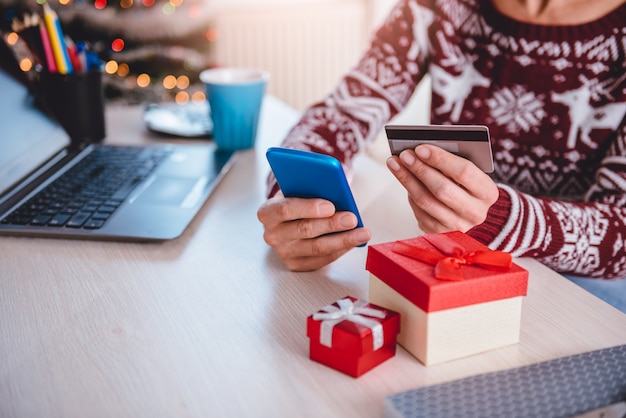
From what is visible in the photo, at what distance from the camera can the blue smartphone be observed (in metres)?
0.62

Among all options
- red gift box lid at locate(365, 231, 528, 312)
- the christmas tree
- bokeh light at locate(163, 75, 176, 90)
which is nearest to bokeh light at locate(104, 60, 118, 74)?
the christmas tree

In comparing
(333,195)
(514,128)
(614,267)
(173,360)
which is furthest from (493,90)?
(173,360)

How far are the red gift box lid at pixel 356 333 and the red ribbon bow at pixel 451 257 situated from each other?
0.18 feet

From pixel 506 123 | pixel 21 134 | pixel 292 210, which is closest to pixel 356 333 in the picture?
pixel 292 210

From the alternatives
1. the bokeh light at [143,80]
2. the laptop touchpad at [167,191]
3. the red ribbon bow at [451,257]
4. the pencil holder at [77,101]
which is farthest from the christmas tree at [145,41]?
the red ribbon bow at [451,257]

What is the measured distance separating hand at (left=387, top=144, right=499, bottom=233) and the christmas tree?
149 centimetres

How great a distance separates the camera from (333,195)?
2.16 feet

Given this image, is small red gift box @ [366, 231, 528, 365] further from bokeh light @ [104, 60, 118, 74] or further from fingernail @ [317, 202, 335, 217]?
bokeh light @ [104, 60, 118, 74]

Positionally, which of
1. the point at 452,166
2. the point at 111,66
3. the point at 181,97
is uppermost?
the point at 452,166

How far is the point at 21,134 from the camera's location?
0.98 meters

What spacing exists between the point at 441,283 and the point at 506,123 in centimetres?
57

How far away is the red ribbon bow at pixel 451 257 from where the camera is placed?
526 millimetres

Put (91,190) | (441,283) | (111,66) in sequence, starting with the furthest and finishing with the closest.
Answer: (111,66) → (91,190) → (441,283)

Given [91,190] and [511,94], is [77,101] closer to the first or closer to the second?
[91,190]
